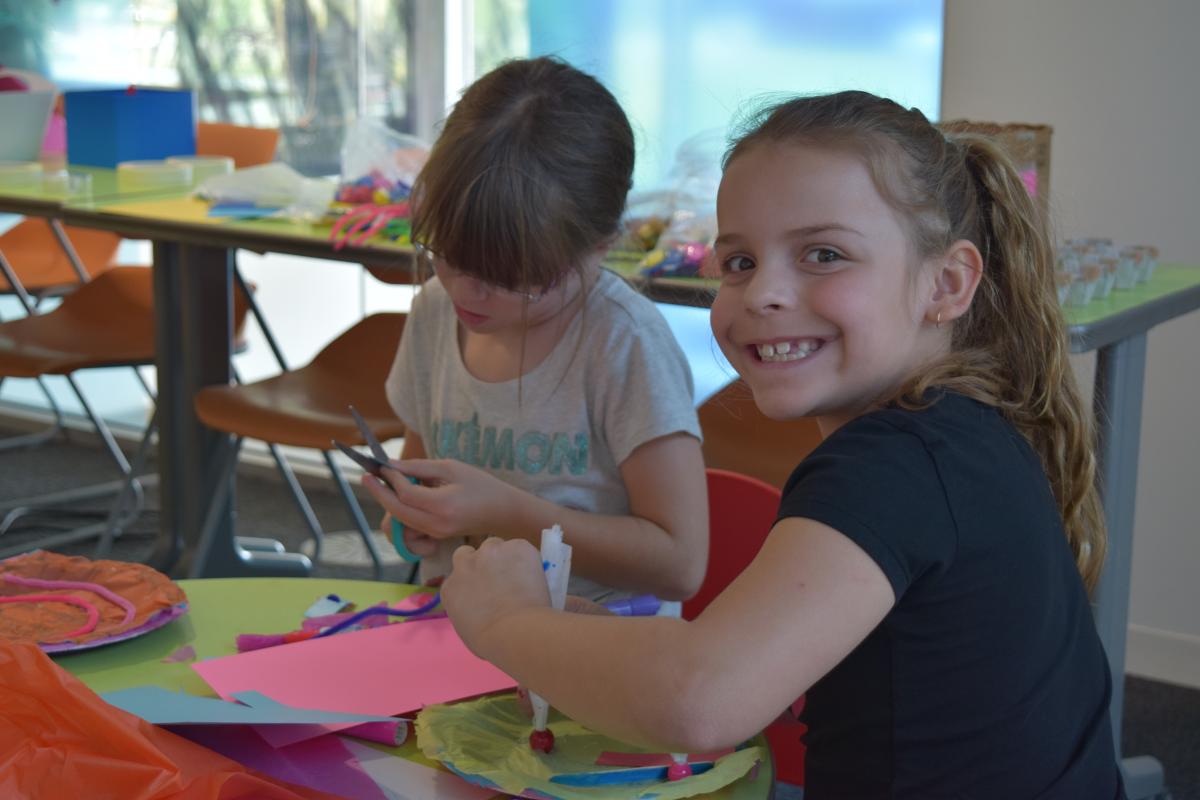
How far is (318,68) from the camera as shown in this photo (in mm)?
3721

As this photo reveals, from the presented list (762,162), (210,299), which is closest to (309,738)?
(762,162)

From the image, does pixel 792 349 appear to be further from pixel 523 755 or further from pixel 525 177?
pixel 525 177

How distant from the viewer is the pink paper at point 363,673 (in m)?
0.97

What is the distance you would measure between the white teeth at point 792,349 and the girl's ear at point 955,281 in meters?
0.09

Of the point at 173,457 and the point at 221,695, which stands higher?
the point at 221,695

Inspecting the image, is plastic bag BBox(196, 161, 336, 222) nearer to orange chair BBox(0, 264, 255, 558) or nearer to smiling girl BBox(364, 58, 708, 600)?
orange chair BBox(0, 264, 255, 558)

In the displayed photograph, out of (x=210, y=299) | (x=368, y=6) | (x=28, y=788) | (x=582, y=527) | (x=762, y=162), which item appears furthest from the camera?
(x=368, y=6)

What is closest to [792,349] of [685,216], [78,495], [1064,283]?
[1064,283]

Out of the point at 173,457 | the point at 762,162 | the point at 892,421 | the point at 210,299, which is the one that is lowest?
the point at 173,457

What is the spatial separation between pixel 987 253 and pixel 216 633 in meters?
0.65

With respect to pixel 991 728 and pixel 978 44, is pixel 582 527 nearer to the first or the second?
pixel 991 728

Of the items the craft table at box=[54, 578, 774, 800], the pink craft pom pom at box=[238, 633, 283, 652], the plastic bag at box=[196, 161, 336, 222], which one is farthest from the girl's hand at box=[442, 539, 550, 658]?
the plastic bag at box=[196, 161, 336, 222]

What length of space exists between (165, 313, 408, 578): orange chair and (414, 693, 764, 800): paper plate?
1.48 meters

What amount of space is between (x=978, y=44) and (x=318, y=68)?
5.91 feet
